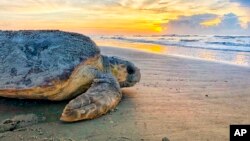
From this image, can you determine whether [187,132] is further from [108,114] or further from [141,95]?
[141,95]

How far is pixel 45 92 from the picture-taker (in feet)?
13.3

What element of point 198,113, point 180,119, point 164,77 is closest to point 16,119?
point 180,119

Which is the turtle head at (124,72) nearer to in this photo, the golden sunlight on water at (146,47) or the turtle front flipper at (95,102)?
the turtle front flipper at (95,102)

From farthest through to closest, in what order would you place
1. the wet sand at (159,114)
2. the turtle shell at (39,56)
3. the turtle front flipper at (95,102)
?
1. the turtle shell at (39,56)
2. the turtle front flipper at (95,102)
3. the wet sand at (159,114)

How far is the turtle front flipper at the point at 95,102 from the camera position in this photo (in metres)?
3.49

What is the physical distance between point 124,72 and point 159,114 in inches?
55.0

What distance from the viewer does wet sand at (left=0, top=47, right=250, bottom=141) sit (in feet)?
10.6

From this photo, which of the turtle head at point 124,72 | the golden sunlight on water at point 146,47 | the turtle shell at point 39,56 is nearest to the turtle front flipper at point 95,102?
the turtle shell at point 39,56

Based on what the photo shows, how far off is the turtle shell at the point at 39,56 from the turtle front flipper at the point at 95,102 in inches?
16.8

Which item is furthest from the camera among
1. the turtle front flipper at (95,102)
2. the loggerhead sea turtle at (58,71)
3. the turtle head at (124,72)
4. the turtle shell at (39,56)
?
the turtle head at (124,72)

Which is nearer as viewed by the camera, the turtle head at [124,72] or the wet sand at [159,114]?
the wet sand at [159,114]

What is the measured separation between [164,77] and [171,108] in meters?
2.30

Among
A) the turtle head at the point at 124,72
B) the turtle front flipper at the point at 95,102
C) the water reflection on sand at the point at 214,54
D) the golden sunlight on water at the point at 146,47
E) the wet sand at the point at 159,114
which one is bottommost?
the wet sand at the point at 159,114

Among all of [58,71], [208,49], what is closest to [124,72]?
[58,71]
